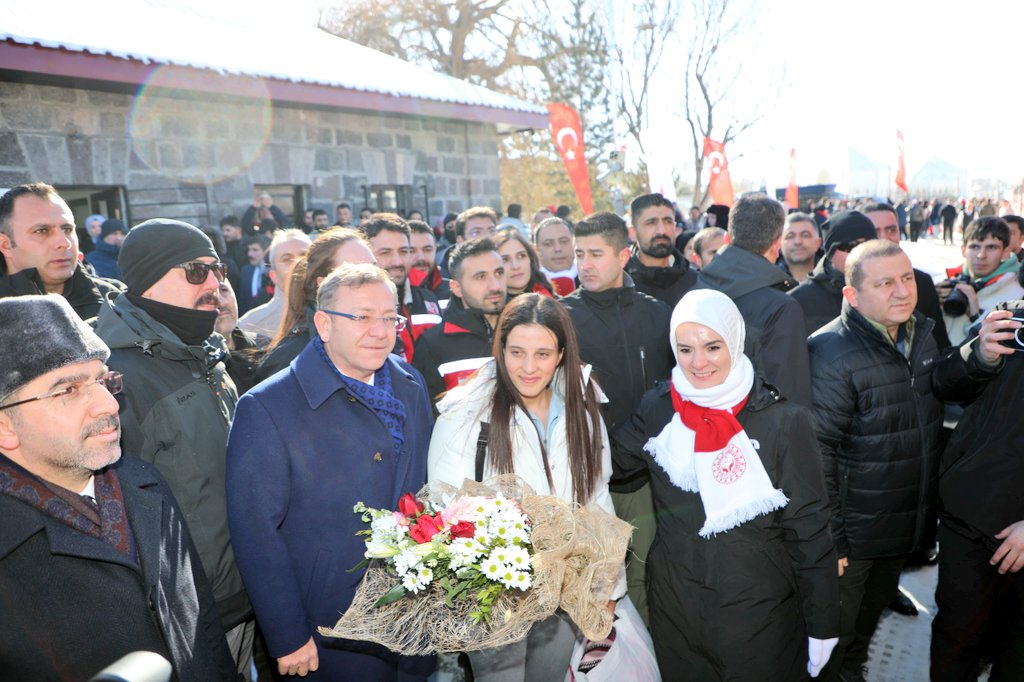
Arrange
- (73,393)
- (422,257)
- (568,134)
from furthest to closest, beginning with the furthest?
(568,134) < (422,257) < (73,393)

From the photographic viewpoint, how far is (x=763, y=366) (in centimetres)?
366

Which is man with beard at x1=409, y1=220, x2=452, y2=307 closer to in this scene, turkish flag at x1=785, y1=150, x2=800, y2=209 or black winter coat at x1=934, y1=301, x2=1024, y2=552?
black winter coat at x1=934, y1=301, x2=1024, y2=552

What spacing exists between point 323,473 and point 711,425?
1.59 meters

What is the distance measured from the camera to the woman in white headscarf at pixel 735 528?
271 cm

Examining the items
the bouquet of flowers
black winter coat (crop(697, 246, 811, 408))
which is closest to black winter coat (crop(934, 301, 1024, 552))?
black winter coat (crop(697, 246, 811, 408))

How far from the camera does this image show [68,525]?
1.87 meters

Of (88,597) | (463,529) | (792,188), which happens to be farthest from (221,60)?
(792,188)

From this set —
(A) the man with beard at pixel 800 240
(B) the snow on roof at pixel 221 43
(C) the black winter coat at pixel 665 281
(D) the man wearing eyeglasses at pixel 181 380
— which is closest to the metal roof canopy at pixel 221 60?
(B) the snow on roof at pixel 221 43

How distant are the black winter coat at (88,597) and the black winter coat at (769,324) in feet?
9.06

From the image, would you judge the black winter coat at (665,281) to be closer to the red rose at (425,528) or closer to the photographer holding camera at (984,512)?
the photographer holding camera at (984,512)

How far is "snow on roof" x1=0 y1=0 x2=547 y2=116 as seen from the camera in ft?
22.7

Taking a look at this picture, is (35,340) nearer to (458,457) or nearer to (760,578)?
(458,457)

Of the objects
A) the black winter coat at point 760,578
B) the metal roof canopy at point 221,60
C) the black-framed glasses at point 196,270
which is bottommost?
the black winter coat at point 760,578

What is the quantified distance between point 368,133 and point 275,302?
21.6 feet
